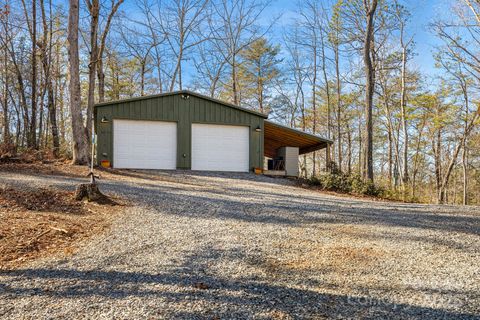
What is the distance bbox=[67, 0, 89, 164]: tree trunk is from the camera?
31.4 ft

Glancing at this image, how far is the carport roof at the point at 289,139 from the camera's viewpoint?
528 inches

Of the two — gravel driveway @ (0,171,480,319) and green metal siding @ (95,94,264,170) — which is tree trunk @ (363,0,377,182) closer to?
green metal siding @ (95,94,264,170)

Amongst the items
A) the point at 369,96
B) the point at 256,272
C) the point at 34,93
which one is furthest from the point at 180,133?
the point at 256,272

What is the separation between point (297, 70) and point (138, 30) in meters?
11.4

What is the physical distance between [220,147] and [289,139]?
386cm

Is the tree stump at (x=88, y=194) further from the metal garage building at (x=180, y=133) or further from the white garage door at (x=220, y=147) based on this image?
the white garage door at (x=220, y=147)

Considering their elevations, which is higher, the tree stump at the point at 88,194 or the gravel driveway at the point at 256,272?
the tree stump at the point at 88,194

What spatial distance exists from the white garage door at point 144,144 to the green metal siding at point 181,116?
178mm

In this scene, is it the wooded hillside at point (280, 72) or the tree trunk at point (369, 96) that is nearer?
the tree trunk at point (369, 96)

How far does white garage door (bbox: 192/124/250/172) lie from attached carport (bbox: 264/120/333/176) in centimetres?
140

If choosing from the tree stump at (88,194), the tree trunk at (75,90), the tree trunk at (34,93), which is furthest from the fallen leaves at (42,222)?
the tree trunk at (34,93)

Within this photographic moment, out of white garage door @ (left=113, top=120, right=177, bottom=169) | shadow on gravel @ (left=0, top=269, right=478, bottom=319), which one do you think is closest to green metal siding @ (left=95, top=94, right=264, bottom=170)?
white garage door @ (left=113, top=120, right=177, bottom=169)

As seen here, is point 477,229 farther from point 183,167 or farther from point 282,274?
point 183,167

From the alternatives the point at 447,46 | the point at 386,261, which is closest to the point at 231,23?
the point at 447,46
